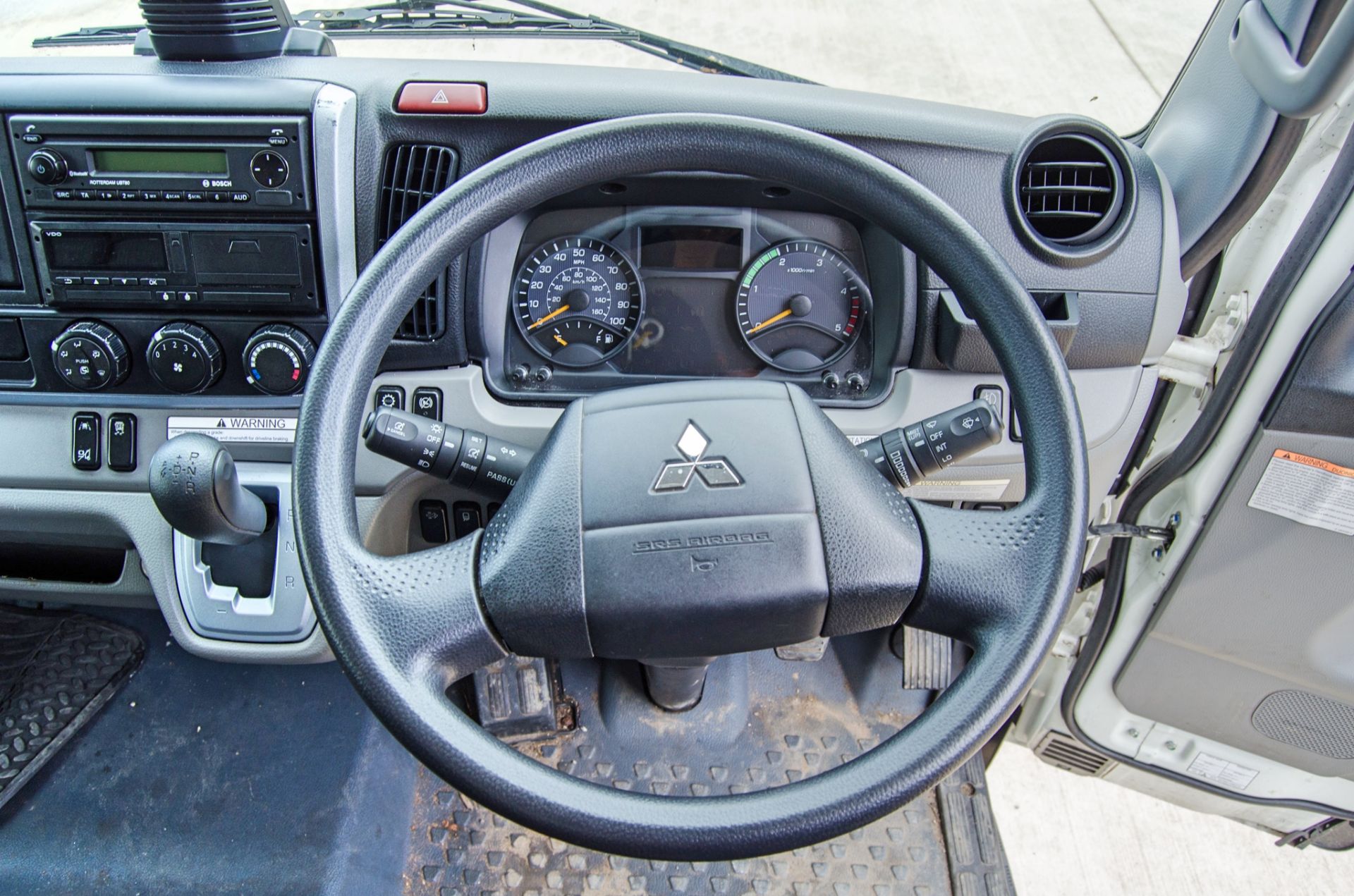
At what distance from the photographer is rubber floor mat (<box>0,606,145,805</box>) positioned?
1.54 metres

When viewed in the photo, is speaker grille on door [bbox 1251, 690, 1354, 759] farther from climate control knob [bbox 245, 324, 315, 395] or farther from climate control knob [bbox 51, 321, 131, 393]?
climate control knob [bbox 51, 321, 131, 393]

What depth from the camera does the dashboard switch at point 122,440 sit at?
54.9 inches

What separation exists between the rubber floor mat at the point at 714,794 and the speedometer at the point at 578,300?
631mm

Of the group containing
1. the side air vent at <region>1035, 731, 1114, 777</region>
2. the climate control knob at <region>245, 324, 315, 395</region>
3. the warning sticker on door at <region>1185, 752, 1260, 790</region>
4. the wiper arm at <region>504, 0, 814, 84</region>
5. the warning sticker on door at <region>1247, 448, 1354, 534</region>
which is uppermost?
the wiper arm at <region>504, 0, 814, 84</region>

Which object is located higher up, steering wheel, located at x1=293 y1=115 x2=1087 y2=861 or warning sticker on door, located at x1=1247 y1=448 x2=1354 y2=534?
steering wheel, located at x1=293 y1=115 x2=1087 y2=861

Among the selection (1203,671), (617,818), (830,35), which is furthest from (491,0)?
(1203,671)

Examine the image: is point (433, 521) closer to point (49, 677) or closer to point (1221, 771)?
point (49, 677)

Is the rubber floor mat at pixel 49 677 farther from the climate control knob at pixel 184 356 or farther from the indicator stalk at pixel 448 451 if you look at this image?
the indicator stalk at pixel 448 451

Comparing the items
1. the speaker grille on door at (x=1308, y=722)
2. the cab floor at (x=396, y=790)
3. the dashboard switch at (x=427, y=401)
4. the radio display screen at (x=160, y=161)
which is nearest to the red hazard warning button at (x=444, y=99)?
the radio display screen at (x=160, y=161)

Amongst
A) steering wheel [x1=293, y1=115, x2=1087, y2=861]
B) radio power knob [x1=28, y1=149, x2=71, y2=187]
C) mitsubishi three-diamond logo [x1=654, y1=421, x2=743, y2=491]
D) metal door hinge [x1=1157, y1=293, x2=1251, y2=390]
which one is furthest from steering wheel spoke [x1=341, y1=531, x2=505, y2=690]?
metal door hinge [x1=1157, y1=293, x2=1251, y2=390]

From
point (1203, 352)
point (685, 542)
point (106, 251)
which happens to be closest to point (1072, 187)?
point (1203, 352)

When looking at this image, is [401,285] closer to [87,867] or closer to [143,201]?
[143,201]

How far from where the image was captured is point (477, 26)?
1.48m

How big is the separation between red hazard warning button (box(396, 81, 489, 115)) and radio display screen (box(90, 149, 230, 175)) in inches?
10.6
